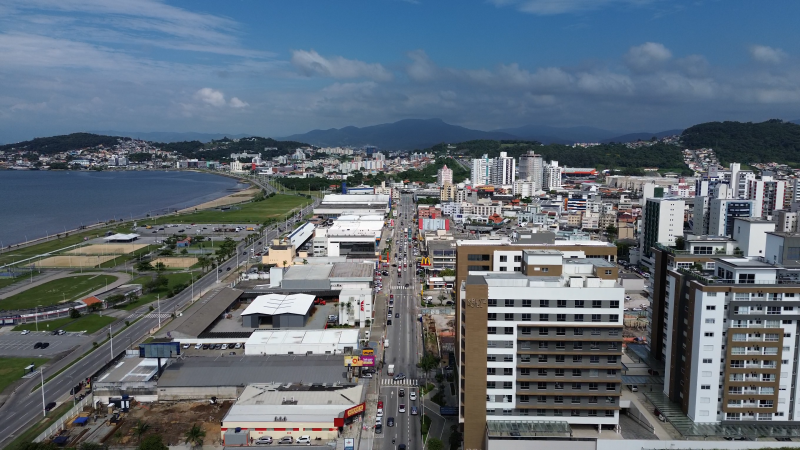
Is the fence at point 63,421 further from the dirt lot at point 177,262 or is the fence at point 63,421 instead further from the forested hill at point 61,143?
the forested hill at point 61,143

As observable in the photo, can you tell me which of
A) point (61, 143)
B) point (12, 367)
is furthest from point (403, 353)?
point (61, 143)

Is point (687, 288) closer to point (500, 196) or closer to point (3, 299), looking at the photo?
point (3, 299)

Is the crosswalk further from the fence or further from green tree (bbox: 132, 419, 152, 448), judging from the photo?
the fence

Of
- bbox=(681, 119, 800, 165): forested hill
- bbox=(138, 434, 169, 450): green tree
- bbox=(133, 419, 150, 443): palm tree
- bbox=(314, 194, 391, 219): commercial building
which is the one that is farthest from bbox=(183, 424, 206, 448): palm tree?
bbox=(681, 119, 800, 165): forested hill

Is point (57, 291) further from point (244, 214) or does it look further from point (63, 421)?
point (244, 214)

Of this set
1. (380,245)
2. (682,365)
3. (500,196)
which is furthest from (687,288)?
(500,196)

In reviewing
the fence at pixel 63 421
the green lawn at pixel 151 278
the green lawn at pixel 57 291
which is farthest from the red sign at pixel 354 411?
the green lawn at pixel 57 291
